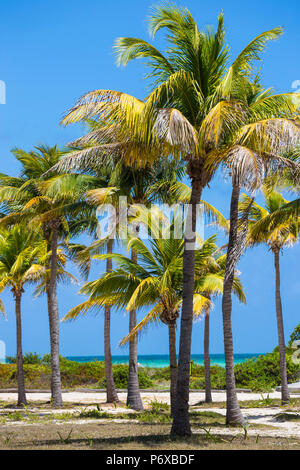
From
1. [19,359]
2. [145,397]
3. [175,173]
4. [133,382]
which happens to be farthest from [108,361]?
[175,173]

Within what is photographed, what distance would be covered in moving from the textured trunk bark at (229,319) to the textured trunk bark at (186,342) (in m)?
2.03

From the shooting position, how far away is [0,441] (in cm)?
1079

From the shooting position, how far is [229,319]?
14344 millimetres

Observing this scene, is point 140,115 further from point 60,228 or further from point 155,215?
point 60,228

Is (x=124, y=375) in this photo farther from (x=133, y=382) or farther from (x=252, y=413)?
(x=252, y=413)

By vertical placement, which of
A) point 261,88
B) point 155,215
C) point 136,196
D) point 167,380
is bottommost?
point 167,380

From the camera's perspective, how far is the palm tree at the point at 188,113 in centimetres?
1134

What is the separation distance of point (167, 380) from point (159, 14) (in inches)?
1107

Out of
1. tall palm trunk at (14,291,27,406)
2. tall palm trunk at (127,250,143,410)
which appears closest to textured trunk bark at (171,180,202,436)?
tall palm trunk at (127,250,143,410)

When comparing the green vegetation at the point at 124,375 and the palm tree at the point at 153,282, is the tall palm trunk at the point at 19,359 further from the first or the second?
the green vegetation at the point at 124,375

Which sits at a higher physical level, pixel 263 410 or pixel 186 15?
pixel 186 15

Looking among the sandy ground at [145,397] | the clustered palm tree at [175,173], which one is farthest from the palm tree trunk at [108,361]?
the sandy ground at [145,397]
